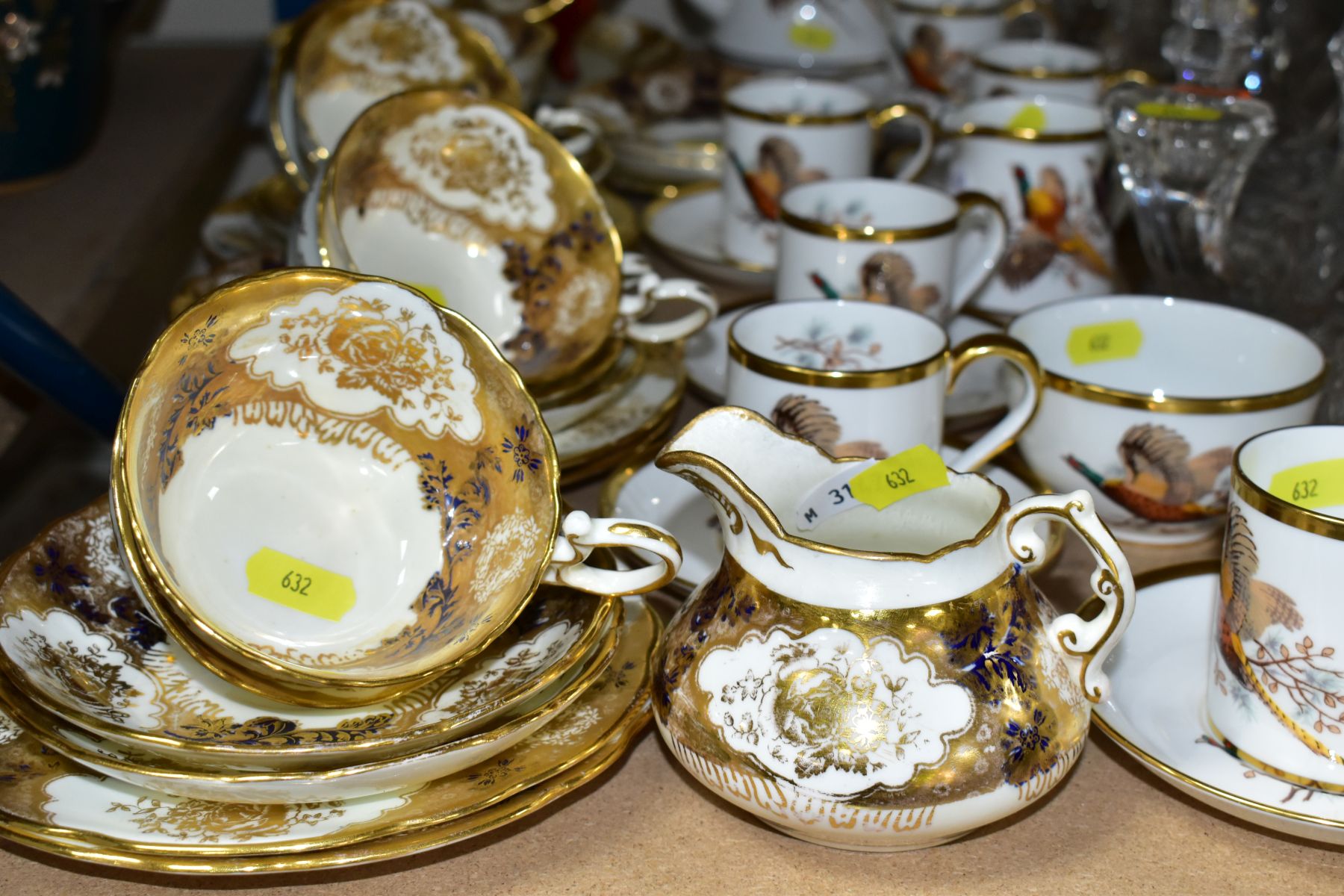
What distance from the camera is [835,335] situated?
1.00 meters

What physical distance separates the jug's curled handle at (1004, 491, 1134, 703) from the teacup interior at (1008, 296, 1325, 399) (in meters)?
0.40

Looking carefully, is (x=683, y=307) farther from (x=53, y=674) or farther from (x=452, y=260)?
(x=53, y=674)

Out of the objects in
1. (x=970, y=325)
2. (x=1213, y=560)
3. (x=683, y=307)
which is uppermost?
(x=1213, y=560)

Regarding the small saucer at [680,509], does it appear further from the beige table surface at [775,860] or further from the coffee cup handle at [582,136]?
the coffee cup handle at [582,136]

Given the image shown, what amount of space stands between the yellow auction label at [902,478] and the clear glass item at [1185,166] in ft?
2.19

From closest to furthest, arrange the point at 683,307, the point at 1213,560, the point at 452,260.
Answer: the point at 1213,560, the point at 452,260, the point at 683,307

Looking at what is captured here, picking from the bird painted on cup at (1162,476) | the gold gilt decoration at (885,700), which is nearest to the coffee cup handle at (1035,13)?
the bird painted on cup at (1162,476)

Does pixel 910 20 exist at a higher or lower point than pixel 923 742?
lower

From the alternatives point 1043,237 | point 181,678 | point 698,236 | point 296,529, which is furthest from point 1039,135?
point 181,678

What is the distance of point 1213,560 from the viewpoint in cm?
90

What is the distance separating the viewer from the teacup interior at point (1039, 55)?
1649 millimetres

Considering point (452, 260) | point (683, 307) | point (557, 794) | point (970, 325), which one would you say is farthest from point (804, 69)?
point (557, 794)

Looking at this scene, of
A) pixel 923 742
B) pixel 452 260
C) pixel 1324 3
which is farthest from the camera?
pixel 1324 3

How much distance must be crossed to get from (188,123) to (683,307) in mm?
700
